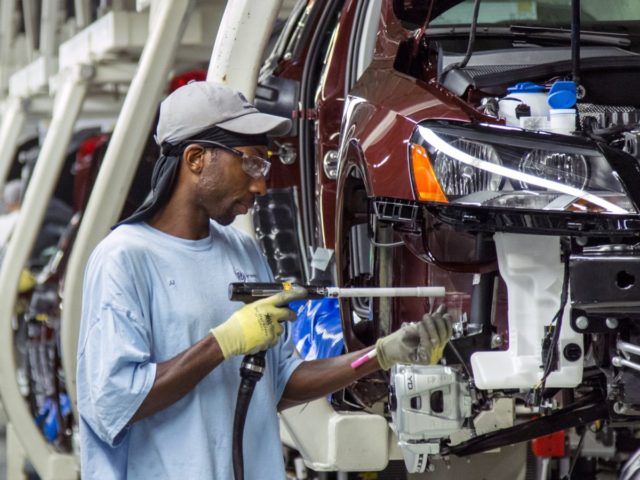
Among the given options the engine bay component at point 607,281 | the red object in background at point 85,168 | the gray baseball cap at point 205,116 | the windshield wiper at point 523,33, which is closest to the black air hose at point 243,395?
the gray baseball cap at point 205,116

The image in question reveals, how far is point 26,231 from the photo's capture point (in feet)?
31.6

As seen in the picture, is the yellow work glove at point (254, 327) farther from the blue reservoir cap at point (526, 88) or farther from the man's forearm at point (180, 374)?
the blue reservoir cap at point (526, 88)

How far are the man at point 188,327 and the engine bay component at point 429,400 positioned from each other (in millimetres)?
466

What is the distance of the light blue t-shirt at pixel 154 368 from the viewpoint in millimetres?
3787

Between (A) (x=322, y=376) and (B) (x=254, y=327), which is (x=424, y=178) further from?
(B) (x=254, y=327)

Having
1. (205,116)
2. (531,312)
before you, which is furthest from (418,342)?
(205,116)

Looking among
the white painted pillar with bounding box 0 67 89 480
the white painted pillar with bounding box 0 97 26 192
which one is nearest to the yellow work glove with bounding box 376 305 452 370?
the white painted pillar with bounding box 0 67 89 480

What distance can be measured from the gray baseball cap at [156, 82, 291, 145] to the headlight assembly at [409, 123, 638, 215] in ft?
1.57

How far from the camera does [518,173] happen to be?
4164 mm

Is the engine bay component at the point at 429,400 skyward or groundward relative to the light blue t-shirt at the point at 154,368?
groundward

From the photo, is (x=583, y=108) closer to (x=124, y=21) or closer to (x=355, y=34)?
(x=355, y=34)

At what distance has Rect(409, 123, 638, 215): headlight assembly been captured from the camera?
162 inches

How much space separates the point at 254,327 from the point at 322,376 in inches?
16.3

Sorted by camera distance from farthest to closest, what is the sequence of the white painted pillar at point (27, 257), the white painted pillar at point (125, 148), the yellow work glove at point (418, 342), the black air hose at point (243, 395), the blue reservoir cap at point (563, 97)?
1. the white painted pillar at point (27, 257)
2. the white painted pillar at point (125, 148)
3. the blue reservoir cap at point (563, 97)
4. the yellow work glove at point (418, 342)
5. the black air hose at point (243, 395)
